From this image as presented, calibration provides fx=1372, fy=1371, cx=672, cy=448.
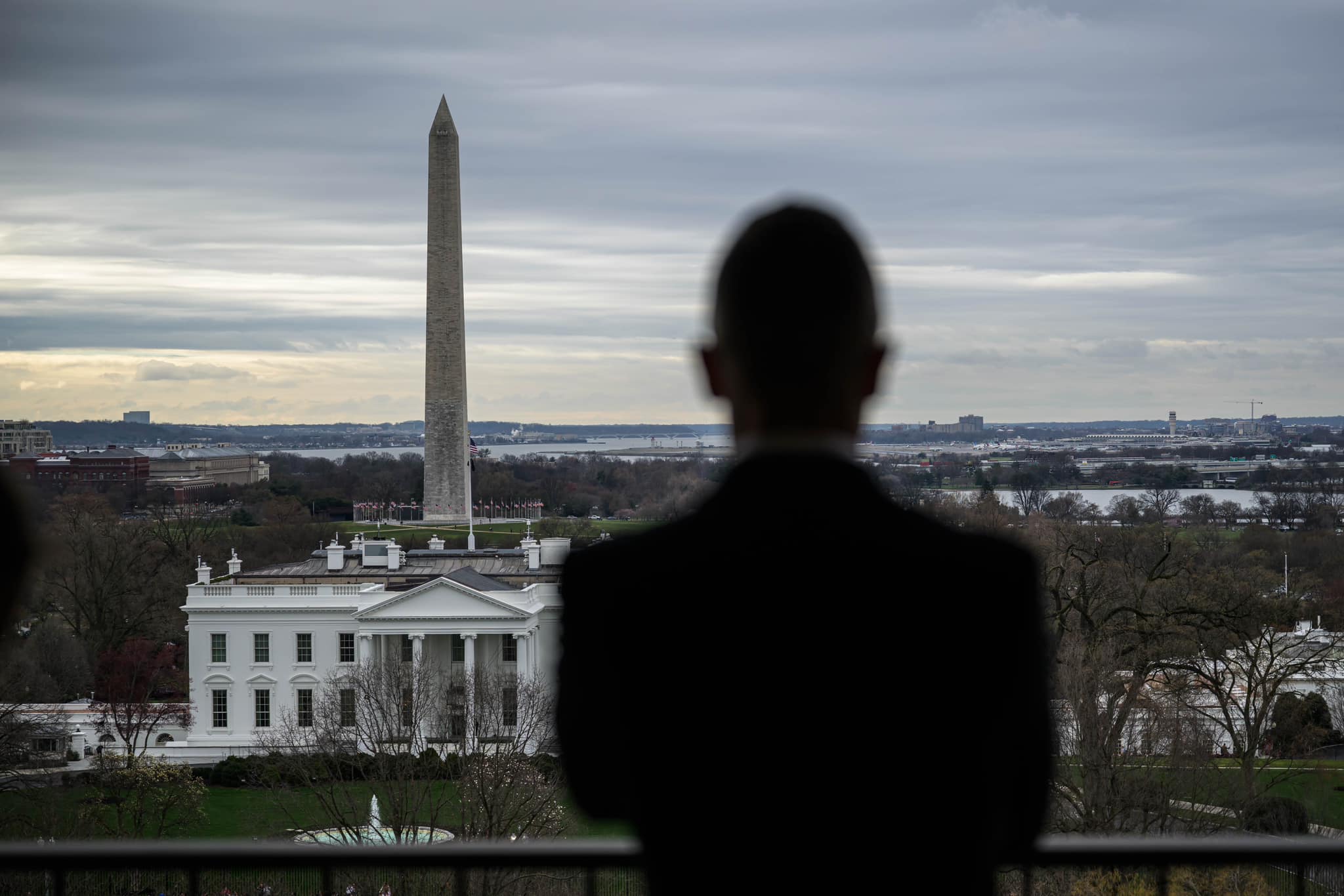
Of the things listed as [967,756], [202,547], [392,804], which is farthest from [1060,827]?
[202,547]

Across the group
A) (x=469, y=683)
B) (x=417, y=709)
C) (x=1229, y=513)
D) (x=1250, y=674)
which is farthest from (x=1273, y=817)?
(x=1229, y=513)

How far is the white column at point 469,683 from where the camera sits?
3488 cm

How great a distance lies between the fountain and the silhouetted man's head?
2511cm

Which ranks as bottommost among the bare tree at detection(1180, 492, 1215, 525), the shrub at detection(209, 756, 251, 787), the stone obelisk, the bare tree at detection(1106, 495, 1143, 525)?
the shrub at detection(209, 756, 251, 787)

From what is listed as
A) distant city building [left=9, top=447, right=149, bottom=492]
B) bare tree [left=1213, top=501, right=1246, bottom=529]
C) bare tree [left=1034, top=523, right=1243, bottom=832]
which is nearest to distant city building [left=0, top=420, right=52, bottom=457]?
distant city building [left=9, top=447, right=149, bottom=492]

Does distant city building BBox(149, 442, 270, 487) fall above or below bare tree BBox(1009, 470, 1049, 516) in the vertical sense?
above

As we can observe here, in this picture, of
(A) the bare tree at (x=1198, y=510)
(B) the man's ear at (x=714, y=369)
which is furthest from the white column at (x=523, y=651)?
(B) the man's ear at (x=714, y=369)

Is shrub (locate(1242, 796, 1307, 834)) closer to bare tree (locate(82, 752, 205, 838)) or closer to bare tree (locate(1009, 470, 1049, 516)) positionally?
bare tree (locate(82, 752, 205, 838))

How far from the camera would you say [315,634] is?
164 ft

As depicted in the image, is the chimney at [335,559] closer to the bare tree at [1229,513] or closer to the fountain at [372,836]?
the fountain at [372,836]

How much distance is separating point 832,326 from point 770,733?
54 centimetres

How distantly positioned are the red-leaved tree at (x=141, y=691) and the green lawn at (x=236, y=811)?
3.24 m

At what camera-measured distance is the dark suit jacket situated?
1754 mm

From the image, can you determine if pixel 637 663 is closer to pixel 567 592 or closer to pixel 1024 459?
pixel 567 592
